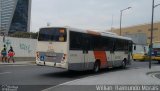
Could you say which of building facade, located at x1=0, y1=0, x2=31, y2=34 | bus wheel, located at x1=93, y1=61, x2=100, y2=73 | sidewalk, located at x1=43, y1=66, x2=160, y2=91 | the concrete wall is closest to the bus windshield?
sidewalk, located at x1=43, y1=66, x2=160, y2=91

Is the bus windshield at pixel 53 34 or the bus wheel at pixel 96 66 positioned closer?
the bus windshield at pixel 53 34

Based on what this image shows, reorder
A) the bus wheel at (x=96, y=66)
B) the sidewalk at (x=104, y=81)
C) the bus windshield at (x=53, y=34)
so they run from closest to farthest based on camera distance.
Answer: the sidewalk at (x=104, y=81) → the bus windshield at (x=53, y=34) → the bus wheel at (x=96, y=66)

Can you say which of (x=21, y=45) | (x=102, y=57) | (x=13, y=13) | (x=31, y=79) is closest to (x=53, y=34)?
(x=31, y=79)

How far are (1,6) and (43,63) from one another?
56411 millimetres

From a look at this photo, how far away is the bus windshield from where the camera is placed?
2084 cm

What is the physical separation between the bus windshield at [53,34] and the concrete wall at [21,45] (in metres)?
17.7

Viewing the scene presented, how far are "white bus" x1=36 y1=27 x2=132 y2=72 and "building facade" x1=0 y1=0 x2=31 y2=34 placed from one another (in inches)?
1987

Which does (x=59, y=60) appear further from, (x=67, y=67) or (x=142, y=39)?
(x=142, y=39)

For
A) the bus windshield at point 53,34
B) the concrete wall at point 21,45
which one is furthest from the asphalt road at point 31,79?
the concrete wall at point 21,45

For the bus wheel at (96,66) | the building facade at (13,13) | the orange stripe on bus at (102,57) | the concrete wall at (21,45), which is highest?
the building facade at (13,13)

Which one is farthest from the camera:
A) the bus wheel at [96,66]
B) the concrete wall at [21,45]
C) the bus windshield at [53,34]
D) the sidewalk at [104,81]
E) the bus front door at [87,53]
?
the concrete wall at [21,45]

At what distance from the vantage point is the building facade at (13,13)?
7438 centimetres

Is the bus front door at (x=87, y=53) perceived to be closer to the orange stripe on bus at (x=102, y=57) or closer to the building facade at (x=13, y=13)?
the orange stripe on bus at (x=102, y=57)

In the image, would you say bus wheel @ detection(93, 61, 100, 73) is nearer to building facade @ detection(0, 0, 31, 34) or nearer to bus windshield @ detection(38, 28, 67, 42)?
bus windshield @ detection(38, 28, 67, 42)
